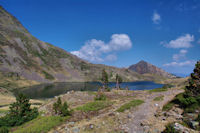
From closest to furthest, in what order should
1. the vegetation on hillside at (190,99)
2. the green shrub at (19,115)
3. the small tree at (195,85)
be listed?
the vegetation on hillside at (190,99), the small tree at (195,85), the green shrub at (19,115)

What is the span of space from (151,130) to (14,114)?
91.8 feet

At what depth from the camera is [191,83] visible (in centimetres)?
2223

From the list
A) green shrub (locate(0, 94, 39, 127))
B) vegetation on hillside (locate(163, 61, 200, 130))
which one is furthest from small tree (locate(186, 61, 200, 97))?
green shrub (locate(0, 94, 39, 127))

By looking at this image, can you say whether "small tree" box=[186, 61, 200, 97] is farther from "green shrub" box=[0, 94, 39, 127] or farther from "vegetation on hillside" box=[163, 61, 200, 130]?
"green shrub" box=[0, 94, 39, 127]

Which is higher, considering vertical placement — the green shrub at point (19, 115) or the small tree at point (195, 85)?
the small tree at point (195, 85)

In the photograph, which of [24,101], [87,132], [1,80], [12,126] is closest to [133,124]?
[87,132]

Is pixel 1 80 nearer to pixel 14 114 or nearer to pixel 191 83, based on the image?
pixel 14 114

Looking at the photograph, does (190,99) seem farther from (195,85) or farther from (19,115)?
(19,115)

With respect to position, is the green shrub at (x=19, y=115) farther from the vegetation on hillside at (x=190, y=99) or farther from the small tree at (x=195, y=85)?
the small tree at (x=195, y=85)

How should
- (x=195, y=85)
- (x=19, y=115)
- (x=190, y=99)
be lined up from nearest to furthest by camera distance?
(x=190, y=99) → (x=195, y=85) → (x=19, y=115)

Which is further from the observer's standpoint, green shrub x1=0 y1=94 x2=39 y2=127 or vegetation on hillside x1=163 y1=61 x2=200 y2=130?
green shrub x1=0 y1=94 x2=39 y2=127

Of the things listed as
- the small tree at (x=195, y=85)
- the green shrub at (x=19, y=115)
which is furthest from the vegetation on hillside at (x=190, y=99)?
the green shrub at (x=19, y=115)

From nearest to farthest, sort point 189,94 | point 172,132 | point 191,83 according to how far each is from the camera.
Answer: point 172,132
point 189,94
point 191,83

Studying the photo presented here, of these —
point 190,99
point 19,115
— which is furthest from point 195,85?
point 19,115
